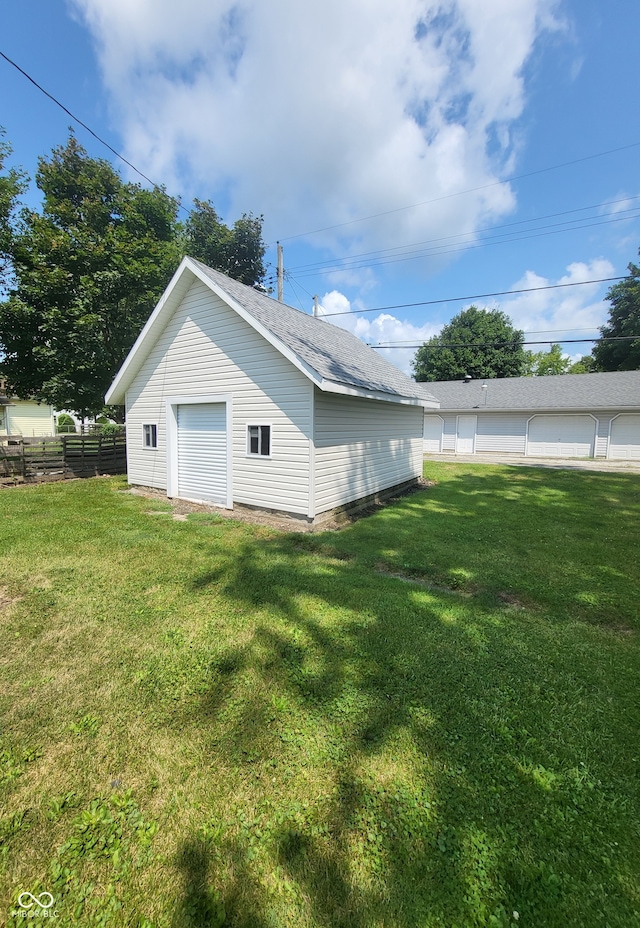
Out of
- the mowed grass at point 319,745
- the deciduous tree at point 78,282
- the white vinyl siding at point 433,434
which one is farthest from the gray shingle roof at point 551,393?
the mowed grass at point 319,745

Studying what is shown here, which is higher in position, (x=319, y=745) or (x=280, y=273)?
(x=280, y=273)

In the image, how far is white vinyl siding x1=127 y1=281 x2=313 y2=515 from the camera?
732cm

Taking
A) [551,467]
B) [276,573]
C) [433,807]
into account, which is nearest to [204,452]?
[276,573]

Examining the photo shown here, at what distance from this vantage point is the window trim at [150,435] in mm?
10391

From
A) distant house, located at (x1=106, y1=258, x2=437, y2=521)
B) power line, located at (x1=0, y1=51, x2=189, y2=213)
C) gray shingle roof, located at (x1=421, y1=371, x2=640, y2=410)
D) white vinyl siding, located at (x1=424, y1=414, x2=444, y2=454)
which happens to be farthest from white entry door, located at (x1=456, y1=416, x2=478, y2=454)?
power line, located at (x1=0, y1=51, x2=189, y2=213)

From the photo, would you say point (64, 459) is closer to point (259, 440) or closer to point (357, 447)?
point (259, 440)

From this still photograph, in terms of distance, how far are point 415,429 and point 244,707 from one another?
35.5ft

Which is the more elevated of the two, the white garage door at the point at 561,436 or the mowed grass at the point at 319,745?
the white garage door at the point at 561,436

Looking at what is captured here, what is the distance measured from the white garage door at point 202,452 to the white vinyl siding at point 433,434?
20.1 meters

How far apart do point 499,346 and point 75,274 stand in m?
32.9

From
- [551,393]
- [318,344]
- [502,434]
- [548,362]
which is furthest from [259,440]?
[548,362]

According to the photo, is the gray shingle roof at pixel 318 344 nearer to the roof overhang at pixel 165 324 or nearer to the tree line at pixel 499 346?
the roof overhang at pixel 165 324

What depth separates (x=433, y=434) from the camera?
26859 millimetres

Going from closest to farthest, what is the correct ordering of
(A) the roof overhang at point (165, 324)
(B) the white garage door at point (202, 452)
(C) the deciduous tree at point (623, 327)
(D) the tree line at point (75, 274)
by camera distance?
(A) the roof overhang at point (165, 324)
(B) the white garage door at point (202, 452)
(D) the tree line at point (75, 274)
(C) the deciduous tree at point (623, 327)
